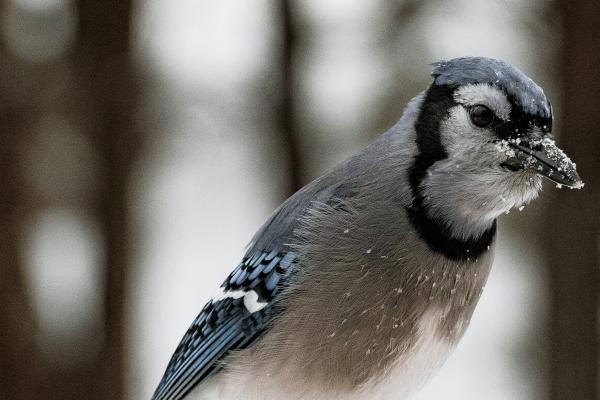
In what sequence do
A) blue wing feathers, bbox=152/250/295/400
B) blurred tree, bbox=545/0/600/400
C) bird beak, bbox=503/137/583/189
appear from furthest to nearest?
blurred tree, bbox=545/0/600/400, blue wing feathers, bbox=152/250/295/400, bird beak, bbox=503/137/583/189

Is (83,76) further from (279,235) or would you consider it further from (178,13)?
(279,235)

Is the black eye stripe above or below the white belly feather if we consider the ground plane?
above

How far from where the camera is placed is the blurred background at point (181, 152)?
546 cm

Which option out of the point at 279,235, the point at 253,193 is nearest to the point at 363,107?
the point at 253,193

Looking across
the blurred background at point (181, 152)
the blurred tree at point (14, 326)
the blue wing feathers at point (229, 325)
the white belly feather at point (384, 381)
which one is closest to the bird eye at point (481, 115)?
the white belly feather at point (384, 381)

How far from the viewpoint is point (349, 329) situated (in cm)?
210

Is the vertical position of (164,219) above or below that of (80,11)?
below

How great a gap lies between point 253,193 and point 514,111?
4094mm

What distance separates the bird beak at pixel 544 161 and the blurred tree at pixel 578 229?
313 centimetres

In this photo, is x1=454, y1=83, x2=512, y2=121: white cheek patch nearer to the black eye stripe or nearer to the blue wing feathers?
the black eye stripe

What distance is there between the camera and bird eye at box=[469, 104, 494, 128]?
2043 mm

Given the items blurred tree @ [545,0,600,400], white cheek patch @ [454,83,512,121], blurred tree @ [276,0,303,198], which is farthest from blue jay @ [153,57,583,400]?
blurred tree @ [276,0,303,198]

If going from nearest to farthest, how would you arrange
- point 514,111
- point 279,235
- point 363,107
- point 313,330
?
point 514,111 → point 313,330 → point 279,235 → point 363,107

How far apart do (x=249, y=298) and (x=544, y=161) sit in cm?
85
